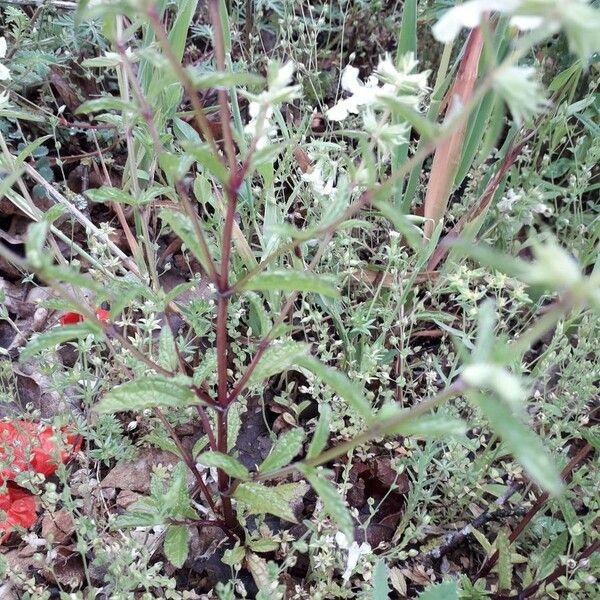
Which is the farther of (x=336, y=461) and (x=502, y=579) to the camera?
(x=336, y=461)

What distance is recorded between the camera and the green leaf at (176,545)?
0.92 m

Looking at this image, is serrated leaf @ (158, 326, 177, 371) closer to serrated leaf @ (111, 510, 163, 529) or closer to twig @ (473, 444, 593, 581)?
serrated leaf @ (111, 510, 163, 529)

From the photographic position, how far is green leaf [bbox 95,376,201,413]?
2.38ft

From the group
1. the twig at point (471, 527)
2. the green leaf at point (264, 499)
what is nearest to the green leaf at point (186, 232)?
the green leaf at point (264, 499)

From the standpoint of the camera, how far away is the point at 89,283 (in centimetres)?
64

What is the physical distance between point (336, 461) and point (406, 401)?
0.68 feet

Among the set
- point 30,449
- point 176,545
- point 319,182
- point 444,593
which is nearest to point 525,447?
point 444,593

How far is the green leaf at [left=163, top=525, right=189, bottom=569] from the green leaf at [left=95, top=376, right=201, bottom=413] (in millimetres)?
282

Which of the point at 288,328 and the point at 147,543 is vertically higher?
the point at 288,328

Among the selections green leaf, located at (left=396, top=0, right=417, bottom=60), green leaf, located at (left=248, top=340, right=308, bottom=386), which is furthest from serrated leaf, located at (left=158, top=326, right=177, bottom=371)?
green leaf, located at (left=396, top=0, right=417, bottom=60)

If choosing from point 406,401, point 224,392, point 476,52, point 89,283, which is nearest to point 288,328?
point 224,392

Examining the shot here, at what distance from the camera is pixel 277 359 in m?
0.82

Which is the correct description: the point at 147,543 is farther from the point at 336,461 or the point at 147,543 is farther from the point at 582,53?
the point at 582,53

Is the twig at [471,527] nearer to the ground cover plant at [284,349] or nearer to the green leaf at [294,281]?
the ground cover plant at [284,349]
